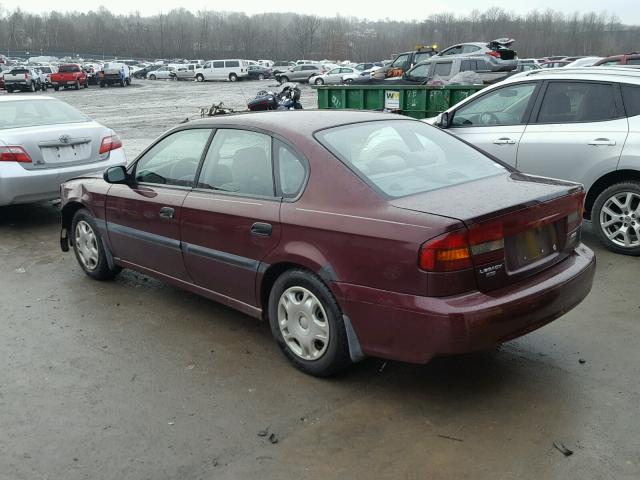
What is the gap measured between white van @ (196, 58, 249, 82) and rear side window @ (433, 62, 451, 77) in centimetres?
4302

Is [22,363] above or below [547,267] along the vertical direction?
below

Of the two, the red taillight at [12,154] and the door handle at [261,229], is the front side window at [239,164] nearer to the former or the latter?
the door handle at [261,229]

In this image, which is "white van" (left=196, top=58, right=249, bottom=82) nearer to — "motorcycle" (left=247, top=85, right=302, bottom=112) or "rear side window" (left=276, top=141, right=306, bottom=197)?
"motorcycle" (left=247, top=85, right=302, bottom=112)

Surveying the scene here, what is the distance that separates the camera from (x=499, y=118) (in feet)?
23.3

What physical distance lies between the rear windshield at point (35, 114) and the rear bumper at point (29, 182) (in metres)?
0.75

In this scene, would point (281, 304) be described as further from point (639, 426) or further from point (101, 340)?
point (639, 426)

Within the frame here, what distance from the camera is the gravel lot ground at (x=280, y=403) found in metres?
3.12

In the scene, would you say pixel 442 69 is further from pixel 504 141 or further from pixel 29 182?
pixel 29 182

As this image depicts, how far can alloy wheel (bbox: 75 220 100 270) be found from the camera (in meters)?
5.79

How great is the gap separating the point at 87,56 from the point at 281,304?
425ft

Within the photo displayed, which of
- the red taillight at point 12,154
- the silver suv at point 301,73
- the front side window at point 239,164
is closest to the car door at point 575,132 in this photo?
the front side window at point 239,164

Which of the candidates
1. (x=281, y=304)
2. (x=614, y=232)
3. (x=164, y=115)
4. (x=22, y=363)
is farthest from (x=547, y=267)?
(x=164, y=115)

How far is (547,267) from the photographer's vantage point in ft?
12.3

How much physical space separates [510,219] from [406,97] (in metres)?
7.20
